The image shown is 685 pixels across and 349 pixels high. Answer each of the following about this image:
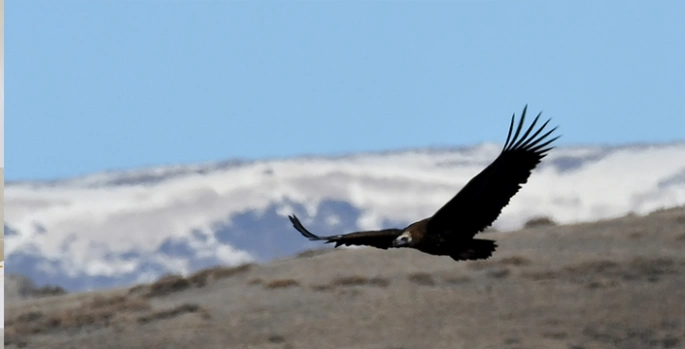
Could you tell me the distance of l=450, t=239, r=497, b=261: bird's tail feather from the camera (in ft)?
41.8

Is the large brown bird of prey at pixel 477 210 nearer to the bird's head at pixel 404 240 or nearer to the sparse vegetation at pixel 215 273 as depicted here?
the bird's head at pixel 404 240

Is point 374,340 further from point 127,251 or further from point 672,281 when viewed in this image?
point 127,251

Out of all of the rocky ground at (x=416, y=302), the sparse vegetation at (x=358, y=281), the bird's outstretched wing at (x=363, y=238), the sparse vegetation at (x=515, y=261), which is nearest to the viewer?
the bird's outstretched wing at (x=363, y=238)

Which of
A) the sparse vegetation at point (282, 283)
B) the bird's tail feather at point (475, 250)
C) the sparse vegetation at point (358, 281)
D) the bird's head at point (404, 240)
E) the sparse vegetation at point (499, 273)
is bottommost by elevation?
the bird's tail feather at point (475, 250)

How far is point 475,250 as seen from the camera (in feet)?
42.0

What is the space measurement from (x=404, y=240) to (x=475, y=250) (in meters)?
0.73

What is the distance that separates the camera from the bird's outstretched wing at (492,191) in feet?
41.8

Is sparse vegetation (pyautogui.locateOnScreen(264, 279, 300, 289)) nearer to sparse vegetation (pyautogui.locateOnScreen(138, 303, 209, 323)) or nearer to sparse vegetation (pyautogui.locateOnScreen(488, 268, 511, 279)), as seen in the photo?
sparse vegetation (pyautogui.locateOnScreen(138, 303, 209, 323))

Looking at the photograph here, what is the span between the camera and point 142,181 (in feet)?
258

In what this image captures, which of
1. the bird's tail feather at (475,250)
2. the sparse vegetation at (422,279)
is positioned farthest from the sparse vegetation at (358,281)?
the bird's tail feather at (475,250)

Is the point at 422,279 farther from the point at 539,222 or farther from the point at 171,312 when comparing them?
the point at 539,222

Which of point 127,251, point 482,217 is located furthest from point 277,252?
point 127,251

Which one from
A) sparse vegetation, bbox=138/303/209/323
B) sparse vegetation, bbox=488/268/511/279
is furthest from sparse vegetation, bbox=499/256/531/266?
sparse vegetation, bbox=138/303/209/323

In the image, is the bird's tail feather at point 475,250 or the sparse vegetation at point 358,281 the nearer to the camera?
the bird's tail feather at point 475,250
